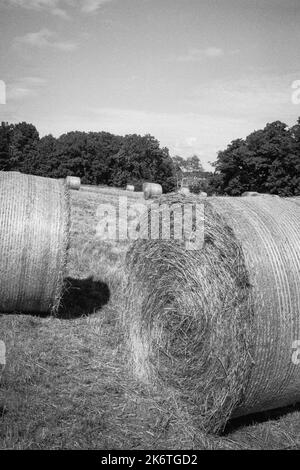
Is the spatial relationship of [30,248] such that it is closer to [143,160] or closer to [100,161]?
[143,160]

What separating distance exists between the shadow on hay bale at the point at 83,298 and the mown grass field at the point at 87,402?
134mm

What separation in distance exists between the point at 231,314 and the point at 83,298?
14.0 ft

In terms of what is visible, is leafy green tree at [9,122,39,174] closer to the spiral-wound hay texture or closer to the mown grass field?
the spiral-wound hay texture

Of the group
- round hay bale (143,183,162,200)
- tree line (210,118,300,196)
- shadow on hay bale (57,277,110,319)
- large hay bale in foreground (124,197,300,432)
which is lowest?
shadow on hay bale (57,277,110,319)

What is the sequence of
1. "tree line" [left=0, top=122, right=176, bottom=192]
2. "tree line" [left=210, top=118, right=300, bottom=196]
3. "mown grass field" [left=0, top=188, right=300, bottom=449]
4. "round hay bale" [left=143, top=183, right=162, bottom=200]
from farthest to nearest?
"tree line" [left=0, top=122, right=176, bottom=192], "tree line" [left=210, top=118, right=300, bottom=196], "round hay bale" [left=143, top=183, right=162, bottom=200], "mown grass field" [left=0, top=188, right=300, bottom=449]

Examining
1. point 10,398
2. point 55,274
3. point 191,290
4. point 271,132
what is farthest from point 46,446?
point 271,132

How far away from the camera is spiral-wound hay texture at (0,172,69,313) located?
6480 millimetres

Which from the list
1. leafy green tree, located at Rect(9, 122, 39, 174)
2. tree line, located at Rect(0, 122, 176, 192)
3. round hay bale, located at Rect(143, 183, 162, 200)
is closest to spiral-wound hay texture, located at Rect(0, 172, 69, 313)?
round hay bale, located at Rect(143, 183, 162, 200)

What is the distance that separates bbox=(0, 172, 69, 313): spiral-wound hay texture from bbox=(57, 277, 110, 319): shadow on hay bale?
0.44 metres

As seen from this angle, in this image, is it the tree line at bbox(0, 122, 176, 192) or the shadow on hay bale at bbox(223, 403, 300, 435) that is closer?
the shadow on hay bale at bbox(223, 403, 300, 435)

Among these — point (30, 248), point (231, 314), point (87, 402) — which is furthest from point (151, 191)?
point (231, 314)

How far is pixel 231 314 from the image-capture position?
420 cm

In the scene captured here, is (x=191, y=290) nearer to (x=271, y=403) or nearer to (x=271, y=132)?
(x=271, y=403)

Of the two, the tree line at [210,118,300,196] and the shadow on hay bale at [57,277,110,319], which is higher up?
the tree line at [210,118,300,196]
